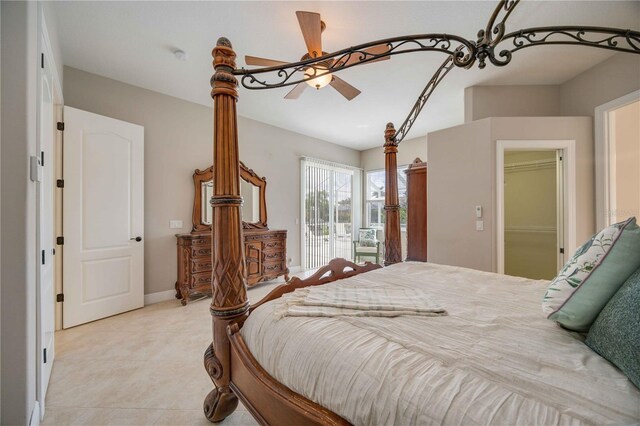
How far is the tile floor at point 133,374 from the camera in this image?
1.54 meters

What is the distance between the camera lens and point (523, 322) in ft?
3.35

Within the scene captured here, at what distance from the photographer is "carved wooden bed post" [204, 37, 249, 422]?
4.22 ft

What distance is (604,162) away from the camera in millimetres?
2783

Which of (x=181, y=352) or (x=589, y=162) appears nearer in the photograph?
(x=181, y=352)

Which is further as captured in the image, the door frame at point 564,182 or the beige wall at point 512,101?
the beige wall at point 512,101

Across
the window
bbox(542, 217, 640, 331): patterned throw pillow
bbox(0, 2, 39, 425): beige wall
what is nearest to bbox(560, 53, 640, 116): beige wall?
bbox(542, 217, 640, 331): patterned throw pillow

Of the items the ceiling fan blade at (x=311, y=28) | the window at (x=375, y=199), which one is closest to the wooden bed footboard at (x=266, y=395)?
the ceiling fan blade at (x=311, y=28)

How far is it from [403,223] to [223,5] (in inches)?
201

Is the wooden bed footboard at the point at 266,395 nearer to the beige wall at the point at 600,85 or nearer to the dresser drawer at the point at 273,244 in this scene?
the dresser drawer at the point at 273,244

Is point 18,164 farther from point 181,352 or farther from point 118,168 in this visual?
point 118,168

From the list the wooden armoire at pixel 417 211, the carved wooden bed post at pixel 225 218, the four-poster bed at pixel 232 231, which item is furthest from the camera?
the wooden armoire at pixel 417 211

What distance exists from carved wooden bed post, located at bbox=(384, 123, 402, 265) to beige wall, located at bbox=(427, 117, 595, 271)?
4.58 ft

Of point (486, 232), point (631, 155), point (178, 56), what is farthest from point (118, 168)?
point (631, 155)

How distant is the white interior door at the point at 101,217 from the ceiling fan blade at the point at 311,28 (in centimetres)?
240
